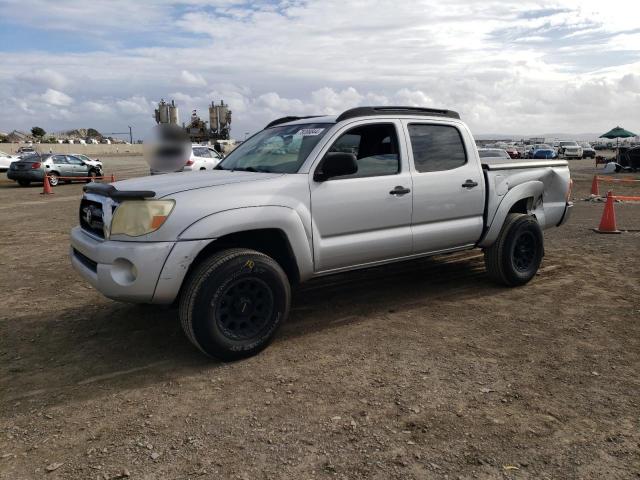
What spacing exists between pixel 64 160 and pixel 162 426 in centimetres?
2288

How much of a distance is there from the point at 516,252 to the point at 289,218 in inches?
117

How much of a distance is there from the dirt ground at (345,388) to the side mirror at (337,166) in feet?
4.37

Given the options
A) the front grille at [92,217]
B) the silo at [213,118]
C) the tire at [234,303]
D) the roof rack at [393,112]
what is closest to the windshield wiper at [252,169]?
the roof rack at [393,112]

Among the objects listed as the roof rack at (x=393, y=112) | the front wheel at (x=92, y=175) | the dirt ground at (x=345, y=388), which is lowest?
the dirt ground at (x=345, y=388)

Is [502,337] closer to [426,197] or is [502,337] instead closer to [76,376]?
[426,197]

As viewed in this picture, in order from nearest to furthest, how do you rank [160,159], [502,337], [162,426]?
1. [162,426]
2. [502,337]
3. [160,159]

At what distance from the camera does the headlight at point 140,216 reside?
3.60 metres

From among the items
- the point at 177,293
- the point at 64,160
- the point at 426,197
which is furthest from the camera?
the point at 64,160

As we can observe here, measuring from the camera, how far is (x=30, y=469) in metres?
2.67

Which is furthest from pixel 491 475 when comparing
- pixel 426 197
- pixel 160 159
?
pixel 160 159

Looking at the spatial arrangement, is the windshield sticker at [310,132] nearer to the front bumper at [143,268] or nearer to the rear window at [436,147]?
the rear window at [436,147]

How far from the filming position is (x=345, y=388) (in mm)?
3477

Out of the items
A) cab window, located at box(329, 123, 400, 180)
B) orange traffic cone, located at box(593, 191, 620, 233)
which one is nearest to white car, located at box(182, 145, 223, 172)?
orange traffic cone, located at box(593, 191, 620, 233)

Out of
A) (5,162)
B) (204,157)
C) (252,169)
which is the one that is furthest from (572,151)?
(252,169)
